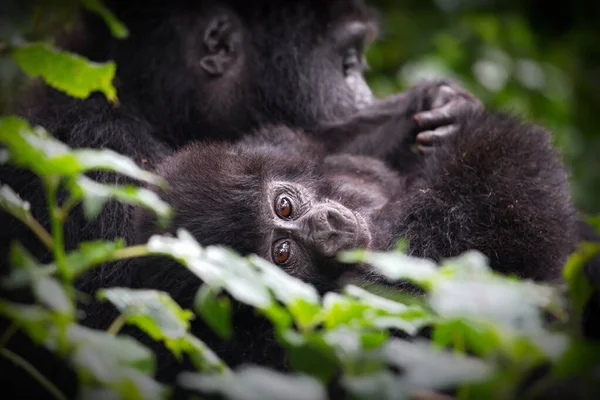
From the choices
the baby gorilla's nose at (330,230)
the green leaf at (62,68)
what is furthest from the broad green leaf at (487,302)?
Result: the baby gorilla's nose at (330,230)

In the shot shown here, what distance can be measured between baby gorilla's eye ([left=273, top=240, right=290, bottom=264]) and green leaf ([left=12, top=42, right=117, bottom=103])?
86 centimetres

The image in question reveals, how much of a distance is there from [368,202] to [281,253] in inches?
22.2

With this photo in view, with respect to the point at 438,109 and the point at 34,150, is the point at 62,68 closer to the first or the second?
the point at 34,150

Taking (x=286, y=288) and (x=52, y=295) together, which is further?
(x=286, y=288)

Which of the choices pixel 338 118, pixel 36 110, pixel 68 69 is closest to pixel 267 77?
pixel 338 118

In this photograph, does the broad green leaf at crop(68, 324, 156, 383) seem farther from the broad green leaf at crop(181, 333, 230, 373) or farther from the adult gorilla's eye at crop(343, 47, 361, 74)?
the adult gorilla's eye at crop(343, 47, 361, 74)

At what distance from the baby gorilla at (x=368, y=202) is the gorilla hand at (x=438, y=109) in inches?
1.9

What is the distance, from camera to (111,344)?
127cm

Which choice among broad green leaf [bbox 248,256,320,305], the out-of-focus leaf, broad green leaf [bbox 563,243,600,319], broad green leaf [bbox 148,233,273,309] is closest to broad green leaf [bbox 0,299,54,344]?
broad green leaf [bbox 148,233,273,309]

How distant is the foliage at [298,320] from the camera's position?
1.17 meters

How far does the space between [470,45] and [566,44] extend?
0.72 m

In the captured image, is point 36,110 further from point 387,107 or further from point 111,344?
point 111,344

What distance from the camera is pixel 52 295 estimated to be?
4.09ft

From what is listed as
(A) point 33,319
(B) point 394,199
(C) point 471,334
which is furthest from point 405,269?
(B) point 394,199
